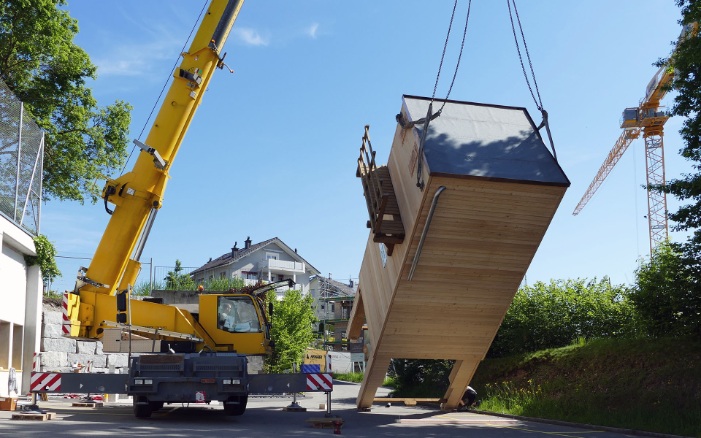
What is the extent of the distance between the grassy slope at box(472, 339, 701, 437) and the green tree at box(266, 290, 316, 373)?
19841mm

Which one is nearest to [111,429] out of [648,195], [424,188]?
[424,188]

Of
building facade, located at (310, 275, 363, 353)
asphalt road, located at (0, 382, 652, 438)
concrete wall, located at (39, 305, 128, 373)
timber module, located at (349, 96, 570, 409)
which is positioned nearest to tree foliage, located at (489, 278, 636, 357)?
asphalt road, located at (0, 382, 652, 438)

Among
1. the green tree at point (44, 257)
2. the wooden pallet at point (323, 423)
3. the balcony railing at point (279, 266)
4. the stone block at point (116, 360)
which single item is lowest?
the wooden pallet at point (323, 423)

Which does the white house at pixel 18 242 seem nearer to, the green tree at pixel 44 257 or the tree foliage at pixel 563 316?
the green tree at pixel 44 257

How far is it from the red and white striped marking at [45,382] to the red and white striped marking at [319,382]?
14.6 feet

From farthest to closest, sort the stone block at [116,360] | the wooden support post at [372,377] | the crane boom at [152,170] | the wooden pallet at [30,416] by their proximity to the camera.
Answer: the stone block at [116,360], the wooden support post at [372,377], the crane boom at [152,170], the wooden pallet at [30,416]


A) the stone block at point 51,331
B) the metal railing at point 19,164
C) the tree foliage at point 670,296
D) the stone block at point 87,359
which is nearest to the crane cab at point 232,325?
the metal railing at point 19,164

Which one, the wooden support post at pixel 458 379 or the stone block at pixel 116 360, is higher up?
the stone block at pixel 116 360

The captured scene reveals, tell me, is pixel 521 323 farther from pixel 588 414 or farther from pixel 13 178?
pixel 13 178

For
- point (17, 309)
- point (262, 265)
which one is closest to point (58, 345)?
point (17, 309)

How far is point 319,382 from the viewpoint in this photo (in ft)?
42.1

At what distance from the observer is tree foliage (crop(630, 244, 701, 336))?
15.5 metres

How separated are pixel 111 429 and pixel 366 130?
7.95m

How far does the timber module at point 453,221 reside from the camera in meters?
11.9
